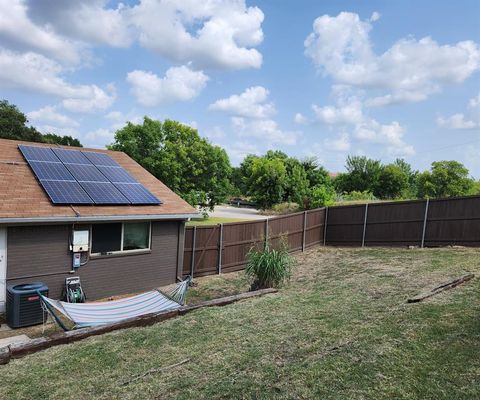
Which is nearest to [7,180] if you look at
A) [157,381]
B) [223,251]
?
[223,251]

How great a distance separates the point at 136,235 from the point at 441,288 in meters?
7.52

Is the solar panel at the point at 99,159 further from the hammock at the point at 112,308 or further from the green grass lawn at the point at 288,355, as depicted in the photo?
the green grass lawn at the point at 288,355

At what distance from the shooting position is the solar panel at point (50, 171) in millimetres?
9898

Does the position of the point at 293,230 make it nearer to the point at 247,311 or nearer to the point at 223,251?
the point at 223,251

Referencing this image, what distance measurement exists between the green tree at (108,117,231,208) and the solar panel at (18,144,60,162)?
713 inches

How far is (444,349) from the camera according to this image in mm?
4293

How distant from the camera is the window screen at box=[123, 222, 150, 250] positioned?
33.3 feet

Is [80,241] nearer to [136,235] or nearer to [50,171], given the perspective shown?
[136,235]

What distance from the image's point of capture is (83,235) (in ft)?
30.1

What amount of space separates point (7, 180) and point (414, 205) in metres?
13.2

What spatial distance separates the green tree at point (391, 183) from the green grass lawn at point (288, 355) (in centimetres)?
4466

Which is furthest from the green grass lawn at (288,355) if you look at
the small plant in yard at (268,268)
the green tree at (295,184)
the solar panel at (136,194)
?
the green tree at (295,184)

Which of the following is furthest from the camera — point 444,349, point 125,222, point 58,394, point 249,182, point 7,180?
point 249,182

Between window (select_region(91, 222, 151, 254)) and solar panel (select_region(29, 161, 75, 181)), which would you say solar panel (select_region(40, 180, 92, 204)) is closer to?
solar panel (select_region(29, 161, 75, 181))
